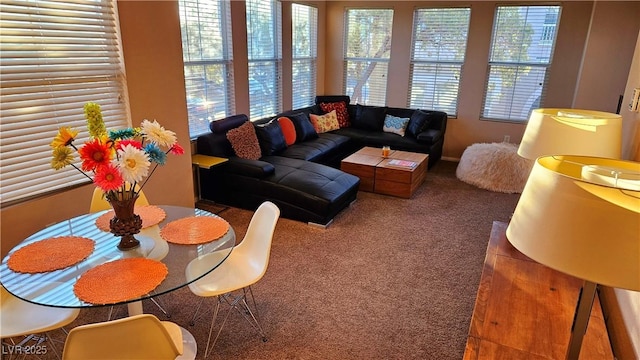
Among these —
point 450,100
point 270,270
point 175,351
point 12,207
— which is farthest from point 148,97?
point 450,100

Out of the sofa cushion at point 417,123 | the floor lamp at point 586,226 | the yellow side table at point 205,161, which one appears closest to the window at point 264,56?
the yellow side table at point 205,161

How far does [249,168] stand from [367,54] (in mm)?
3644

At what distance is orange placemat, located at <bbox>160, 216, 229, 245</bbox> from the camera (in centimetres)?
216

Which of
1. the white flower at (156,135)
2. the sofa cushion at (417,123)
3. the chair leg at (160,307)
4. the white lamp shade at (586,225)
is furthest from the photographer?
the sofa cushion at (417,123)

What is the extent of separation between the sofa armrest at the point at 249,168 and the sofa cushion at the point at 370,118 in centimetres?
275

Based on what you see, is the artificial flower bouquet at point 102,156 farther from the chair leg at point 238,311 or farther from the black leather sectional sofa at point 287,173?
the black leather sectional sofa at point 287,173

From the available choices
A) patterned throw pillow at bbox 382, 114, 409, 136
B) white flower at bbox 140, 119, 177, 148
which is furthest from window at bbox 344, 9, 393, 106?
white flower at bbox 140, 119, 177, 148

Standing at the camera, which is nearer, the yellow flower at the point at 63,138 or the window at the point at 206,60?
the yellow flower at the point at 63,138

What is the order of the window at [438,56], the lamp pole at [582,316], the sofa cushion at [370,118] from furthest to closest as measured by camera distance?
1. the sofa cushion at [370,118]
2. the window at [438,56]
3. the lamp pole at [582,316]

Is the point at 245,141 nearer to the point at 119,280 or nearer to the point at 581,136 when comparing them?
the point at 119,280

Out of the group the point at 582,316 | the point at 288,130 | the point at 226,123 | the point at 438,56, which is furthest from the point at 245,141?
the point at 582,316

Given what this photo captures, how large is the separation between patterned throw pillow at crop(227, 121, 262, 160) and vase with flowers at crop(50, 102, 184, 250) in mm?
2409

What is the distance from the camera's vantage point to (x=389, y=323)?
8.62 ft

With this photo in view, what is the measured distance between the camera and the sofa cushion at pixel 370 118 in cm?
A: 643
